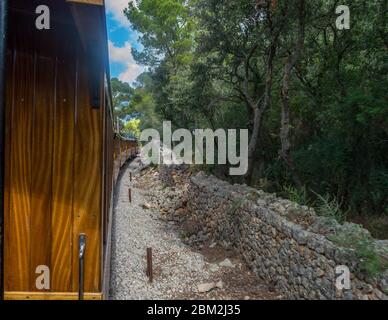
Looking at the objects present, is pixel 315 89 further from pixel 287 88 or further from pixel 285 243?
A: pixel 285 243

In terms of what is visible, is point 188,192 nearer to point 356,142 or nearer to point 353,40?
point 356,142

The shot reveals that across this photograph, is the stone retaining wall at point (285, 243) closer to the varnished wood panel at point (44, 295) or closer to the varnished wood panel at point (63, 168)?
the varnished wood panel at point (44, 295)

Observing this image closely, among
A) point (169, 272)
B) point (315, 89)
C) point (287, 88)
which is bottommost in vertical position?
point (169, 272)

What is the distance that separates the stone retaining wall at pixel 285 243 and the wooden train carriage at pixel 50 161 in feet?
11.5

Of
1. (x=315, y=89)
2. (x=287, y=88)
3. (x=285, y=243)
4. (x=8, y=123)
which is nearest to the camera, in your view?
(x=8, y=123)

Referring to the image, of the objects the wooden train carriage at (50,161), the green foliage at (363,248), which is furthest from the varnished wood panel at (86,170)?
the green foliage at (363,248)

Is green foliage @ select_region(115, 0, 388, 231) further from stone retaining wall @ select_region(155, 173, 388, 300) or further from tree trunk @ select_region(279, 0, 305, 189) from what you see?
stone retaining wall @ select_region(155, 173, 388, 300)

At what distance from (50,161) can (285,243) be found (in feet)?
16.6

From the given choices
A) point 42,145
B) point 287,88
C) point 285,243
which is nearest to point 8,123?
point 42,145

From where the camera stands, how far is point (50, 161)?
7.48ft

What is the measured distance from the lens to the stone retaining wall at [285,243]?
14.5 feet

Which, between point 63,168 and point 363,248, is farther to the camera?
point 363,248

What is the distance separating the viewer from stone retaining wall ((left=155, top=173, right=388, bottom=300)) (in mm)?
4422

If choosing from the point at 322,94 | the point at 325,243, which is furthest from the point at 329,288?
the point at 322,94
